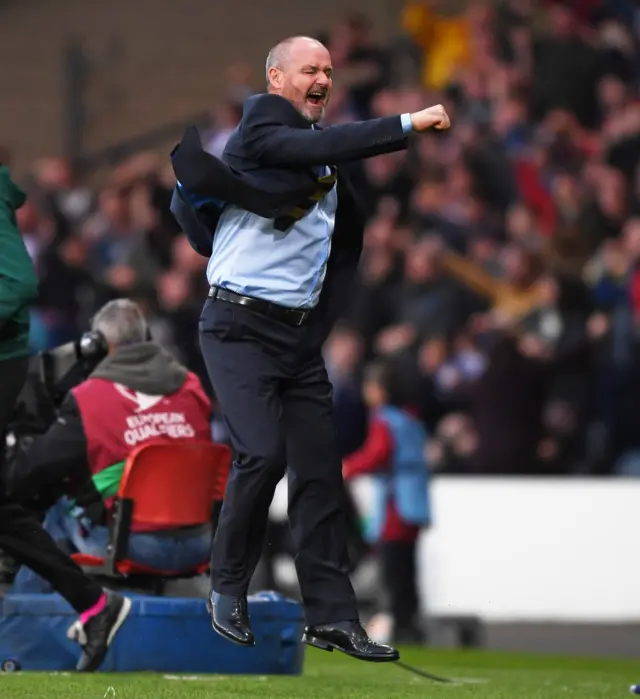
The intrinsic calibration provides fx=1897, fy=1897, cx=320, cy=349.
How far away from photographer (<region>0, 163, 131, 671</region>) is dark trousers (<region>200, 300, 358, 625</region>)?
1.13 meters

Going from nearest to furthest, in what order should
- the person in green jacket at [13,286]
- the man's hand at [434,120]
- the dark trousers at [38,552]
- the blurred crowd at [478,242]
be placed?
the man's hand at [434,120] < the person in green jacket at [13,286] < the dark trousers at [38,552] < the blurred crowd at [478,242]

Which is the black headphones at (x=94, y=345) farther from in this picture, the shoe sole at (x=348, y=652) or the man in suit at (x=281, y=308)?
the shoe sole at (x=348, y=652)

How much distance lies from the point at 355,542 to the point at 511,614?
4.57 ft

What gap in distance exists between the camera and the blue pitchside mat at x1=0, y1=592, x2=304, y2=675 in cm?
855

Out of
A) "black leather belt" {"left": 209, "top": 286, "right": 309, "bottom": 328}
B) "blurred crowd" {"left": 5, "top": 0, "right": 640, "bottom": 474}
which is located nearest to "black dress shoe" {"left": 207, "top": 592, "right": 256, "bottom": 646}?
"black leather belt" {"left": 209, "top": 286, "right": 309, "bottom": 328}

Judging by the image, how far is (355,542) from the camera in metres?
14.5

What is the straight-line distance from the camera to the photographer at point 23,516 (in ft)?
25.5

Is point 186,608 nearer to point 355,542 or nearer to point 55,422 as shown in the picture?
point 55,422

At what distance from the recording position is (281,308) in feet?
22.6

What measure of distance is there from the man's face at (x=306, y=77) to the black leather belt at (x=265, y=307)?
680 millimetres

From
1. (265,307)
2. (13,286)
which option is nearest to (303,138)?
(265,307)

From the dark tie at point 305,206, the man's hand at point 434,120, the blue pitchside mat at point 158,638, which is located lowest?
the blue pitchside mat at point 158,638

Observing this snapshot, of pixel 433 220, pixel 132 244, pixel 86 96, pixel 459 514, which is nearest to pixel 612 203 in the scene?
pixel 433 220

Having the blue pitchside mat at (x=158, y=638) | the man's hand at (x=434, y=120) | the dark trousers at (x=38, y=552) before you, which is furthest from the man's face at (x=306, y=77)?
the blue pitchside mat at (x=158, y=638)
